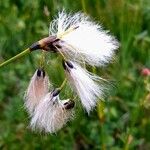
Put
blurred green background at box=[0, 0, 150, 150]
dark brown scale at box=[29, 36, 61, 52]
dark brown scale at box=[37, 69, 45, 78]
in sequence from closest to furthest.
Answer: dark brown scale at box=[29, 36, 61, 52] < dark brown scale at box=[37, 69, 45, 78] < blurred green background at box=[0, 0, 150, 150]

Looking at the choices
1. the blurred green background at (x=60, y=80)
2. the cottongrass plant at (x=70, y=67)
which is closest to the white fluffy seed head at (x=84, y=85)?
the cottongrass plant at (x=70, y=67)

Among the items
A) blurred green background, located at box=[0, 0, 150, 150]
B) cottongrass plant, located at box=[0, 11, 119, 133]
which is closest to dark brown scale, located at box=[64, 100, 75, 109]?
cottongrass plant, located at box=[0, 11, 119, 133]

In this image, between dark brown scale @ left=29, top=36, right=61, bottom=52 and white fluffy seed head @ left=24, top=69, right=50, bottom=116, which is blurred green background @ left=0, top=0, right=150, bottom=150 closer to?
white fluffy seed head @ left=24, top=69, right=50, bottom=116

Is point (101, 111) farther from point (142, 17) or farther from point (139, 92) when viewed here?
point (142, 17)

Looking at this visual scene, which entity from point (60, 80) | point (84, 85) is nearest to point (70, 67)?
point (84, 85)

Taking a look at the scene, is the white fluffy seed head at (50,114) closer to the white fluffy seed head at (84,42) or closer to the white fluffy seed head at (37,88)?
the white fluffy seed head at (37,88)

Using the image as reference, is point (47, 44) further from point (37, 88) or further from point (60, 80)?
point (60, 80)

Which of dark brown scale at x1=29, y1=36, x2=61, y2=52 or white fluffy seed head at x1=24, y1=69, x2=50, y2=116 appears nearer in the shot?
dark brown scale at x1=29, y1=36, x2=61, y2=52

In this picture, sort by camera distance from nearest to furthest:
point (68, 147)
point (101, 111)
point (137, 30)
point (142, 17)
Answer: point (101, 111), point (68, 147), point (137, 30), point (142, 17)

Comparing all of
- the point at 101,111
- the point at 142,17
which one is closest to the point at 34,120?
the point at 101,111
